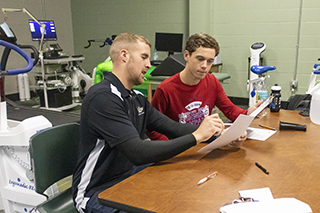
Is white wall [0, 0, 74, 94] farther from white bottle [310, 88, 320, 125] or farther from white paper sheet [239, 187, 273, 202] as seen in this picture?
white paper sheet [239, 187, 273, 202]

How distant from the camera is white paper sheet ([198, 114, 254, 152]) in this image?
1.33 meters

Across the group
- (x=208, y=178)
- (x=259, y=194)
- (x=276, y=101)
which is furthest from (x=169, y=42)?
(x=259, y=194)

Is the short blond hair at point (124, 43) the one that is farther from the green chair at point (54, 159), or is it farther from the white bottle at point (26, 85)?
the white bottle at point (26, 85)

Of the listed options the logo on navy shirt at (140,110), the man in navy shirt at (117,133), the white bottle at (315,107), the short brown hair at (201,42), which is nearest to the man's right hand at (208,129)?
the man in navy shirt at (117,133)

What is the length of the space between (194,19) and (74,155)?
4116mm

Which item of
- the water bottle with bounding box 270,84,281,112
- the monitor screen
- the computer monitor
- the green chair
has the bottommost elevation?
the green chair

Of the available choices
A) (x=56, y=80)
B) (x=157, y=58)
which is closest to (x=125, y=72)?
(x=56, y=80)

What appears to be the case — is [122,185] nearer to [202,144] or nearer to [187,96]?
[202,144]

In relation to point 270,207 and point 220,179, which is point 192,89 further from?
point 270,207

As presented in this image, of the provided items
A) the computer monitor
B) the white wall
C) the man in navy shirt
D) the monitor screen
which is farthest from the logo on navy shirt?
the white wall

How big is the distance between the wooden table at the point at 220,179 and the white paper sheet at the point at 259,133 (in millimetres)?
84

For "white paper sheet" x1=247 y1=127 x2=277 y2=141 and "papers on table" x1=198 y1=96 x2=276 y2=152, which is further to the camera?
"white paper sheet" x1=247 y1=127 x2=277 y2=141

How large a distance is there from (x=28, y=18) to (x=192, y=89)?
17.2ft

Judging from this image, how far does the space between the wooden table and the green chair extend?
1.69 ft
